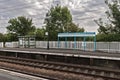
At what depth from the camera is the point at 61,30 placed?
212 ft

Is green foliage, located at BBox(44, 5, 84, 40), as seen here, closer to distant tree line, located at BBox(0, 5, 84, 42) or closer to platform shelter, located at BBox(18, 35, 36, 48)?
distant tree line, located at BBox(0, 5, 84, 42)

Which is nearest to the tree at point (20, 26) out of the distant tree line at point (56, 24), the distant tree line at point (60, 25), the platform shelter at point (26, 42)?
the distant tree line at point (60, 25)

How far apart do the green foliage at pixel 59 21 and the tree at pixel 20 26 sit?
81.1 ft

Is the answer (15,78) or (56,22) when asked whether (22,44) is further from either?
(15,78)

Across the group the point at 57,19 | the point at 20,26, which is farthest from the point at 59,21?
the point at 20,26

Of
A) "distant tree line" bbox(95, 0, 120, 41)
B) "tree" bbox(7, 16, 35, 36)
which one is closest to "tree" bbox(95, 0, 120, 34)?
"distant tree line" bbox(95, 0, 120, 41)

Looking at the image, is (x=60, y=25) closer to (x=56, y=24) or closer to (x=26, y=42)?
(x=56, y=24)

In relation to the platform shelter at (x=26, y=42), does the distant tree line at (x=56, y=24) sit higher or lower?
higher

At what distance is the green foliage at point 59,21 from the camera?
62.8 meters

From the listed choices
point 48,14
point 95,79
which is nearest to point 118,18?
point 48,14

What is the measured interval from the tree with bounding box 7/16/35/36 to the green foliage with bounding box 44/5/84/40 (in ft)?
81.1

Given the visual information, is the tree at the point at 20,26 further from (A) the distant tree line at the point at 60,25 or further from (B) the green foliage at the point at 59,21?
(B) the green foliage at the point at 59,21

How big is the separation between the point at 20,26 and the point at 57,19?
96.9 ft

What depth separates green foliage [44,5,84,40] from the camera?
62781 mm
